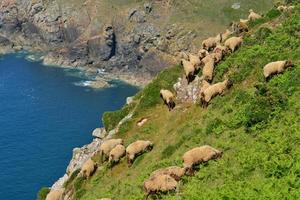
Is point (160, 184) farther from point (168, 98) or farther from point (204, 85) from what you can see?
point (168, 98)

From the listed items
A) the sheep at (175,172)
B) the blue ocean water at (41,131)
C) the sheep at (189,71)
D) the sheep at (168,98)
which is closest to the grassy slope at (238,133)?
the sheep at (175,172)

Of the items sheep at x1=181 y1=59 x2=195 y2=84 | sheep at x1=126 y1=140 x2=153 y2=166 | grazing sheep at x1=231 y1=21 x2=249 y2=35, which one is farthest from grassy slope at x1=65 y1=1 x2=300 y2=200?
sheep at x1=181 y1=59 x2=195 y2=84

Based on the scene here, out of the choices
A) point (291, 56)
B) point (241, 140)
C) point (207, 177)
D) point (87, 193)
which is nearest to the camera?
point (207, 177)

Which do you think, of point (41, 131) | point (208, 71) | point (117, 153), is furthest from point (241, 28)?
point (41, 131)

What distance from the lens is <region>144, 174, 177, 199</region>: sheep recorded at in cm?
3023

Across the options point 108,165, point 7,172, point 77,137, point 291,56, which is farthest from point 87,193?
point 77,137

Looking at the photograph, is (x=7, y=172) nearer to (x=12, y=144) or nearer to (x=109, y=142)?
(x=12, y=144)

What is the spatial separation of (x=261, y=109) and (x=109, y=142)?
16.9 m

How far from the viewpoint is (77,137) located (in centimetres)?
15338

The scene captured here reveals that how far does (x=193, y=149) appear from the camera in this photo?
1278 inches

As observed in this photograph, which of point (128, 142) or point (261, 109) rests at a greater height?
point (128, 142)

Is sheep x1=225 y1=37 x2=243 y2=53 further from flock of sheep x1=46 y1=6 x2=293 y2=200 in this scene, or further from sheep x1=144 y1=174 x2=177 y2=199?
sheep x1=144 y1=174 x2=177 y2=199

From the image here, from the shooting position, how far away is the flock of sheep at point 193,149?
30906 mm

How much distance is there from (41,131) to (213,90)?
124m
